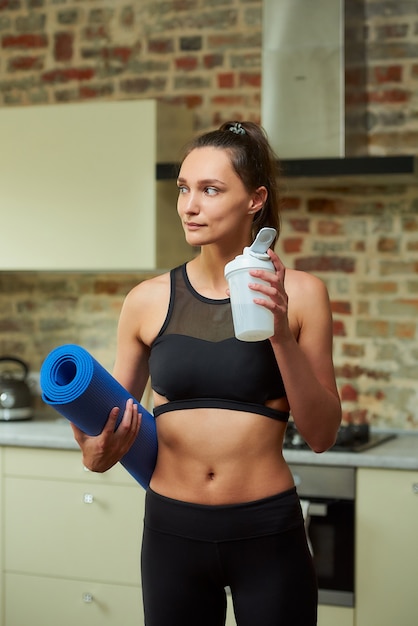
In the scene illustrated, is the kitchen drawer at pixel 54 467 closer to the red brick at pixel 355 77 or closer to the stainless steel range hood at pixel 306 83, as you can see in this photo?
the stainless steel range hood at pixel 306 83

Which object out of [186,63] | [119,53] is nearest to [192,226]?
[186,63]

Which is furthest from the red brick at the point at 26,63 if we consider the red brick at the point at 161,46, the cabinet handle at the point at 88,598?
the cabinet handle at the point at 88,598

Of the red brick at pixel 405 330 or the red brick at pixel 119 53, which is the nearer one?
the red brick at pixel 405 330

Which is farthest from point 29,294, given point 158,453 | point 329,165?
point 158,453

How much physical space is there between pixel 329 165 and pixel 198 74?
2.92ft

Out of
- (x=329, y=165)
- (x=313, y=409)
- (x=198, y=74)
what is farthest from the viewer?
(x=198, y=74)

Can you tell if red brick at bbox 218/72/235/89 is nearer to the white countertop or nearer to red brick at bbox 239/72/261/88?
red brick at bbox 239/72/261/88

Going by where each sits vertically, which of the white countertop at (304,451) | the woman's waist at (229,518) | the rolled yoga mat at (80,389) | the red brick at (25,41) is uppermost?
the red brick at (25,41)

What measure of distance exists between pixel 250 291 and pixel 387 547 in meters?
1.83

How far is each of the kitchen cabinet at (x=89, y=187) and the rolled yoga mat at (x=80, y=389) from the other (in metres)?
1.86

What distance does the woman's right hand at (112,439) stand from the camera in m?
1.67

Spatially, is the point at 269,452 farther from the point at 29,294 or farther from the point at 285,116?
the point at 29,294

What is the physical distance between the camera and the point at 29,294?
4141mm

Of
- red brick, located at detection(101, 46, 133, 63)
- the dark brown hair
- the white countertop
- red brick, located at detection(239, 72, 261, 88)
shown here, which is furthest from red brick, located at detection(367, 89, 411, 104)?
the dark brown hair
